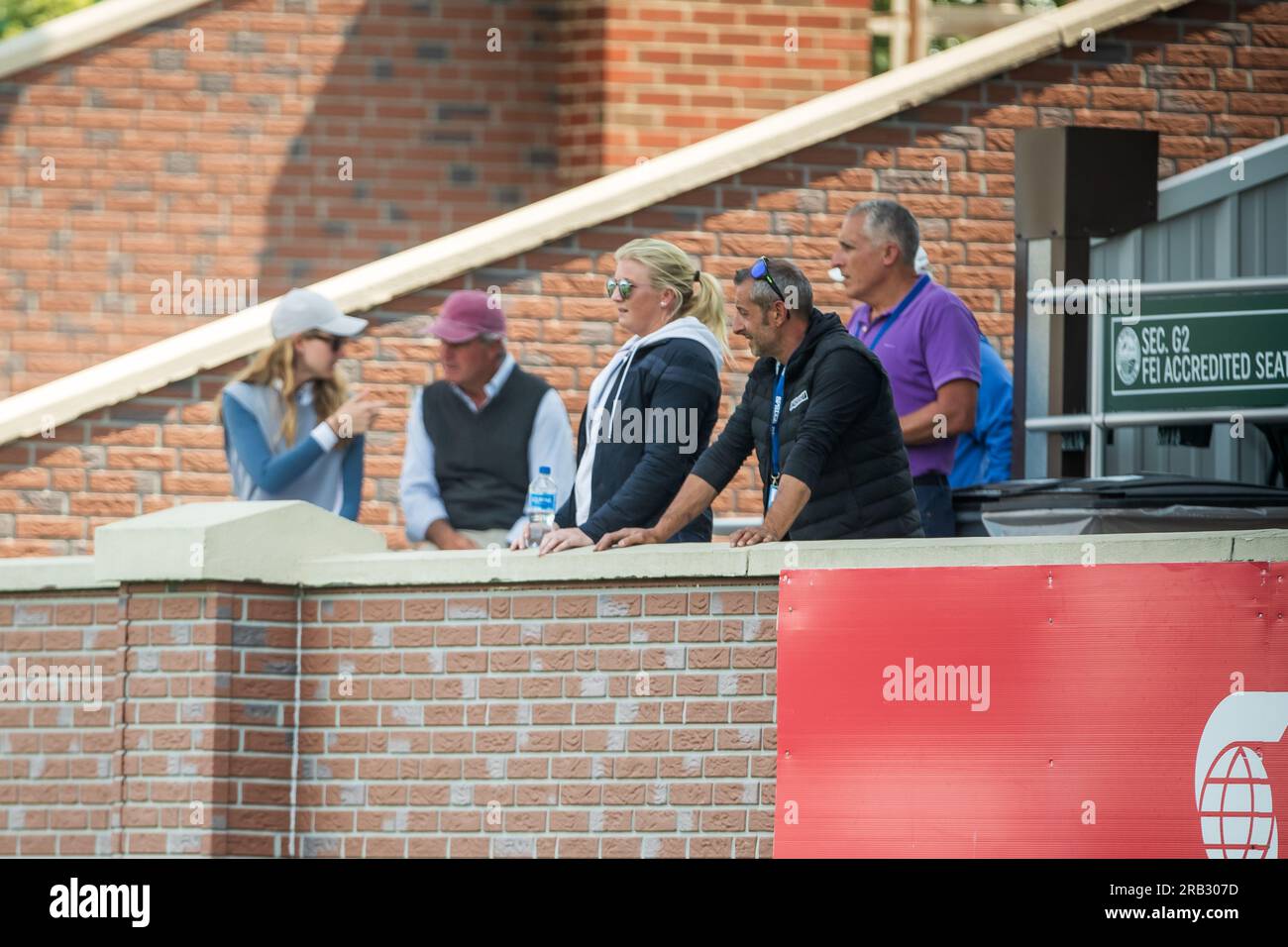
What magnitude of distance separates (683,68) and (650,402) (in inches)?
233

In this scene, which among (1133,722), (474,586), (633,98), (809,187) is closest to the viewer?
(1133,722)

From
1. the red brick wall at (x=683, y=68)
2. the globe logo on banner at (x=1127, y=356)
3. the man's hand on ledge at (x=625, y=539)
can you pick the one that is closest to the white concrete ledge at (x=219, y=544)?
the man's hand on ledge at (x=625, y=539)

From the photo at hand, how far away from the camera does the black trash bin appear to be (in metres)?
7.48

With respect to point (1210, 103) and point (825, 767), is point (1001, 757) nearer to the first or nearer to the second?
point (825, 767)

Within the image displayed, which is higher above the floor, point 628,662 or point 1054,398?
point 1054,398

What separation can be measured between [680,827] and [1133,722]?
5.39 ft

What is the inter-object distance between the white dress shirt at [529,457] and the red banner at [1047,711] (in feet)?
6.02

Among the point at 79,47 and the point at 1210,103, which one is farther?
the point at 79,47

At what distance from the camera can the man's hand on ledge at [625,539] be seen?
7.30 m

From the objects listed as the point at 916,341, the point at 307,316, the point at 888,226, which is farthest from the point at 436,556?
the point at 888,226

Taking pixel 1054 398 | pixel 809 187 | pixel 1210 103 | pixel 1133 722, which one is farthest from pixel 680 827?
pixel 1210 103

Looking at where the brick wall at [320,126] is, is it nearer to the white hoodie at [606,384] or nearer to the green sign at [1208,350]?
the green sign at [1208,350]

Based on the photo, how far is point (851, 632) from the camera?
6.96m

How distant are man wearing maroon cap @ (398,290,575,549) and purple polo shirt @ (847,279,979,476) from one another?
4.64 ft
